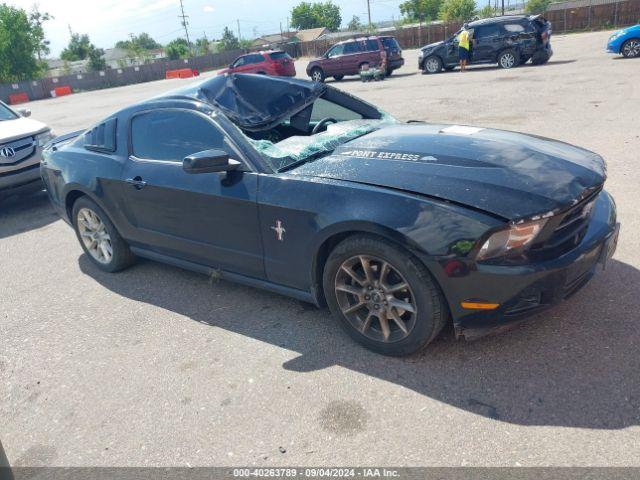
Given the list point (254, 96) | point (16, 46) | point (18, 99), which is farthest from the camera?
point (16, 46)

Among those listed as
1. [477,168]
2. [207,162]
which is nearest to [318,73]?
[207,162]

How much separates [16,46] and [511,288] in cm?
5681

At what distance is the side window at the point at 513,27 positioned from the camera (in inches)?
697

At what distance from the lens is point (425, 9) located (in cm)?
9375

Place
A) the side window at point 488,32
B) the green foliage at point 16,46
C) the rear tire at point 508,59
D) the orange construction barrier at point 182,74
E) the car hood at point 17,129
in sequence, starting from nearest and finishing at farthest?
the car hood at point 17,129 < the rear tire at point 508,59 < the side window at point 488,32 < the orange construction barrier at point 182,74 < the green foliage at point 16,46

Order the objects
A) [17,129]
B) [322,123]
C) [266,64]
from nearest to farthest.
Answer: [322,123] < [17,129] < [266,64]

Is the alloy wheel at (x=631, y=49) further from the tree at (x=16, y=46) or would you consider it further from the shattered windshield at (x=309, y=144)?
the tree at (x=16, y=46)

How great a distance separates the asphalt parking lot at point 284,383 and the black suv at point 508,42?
14741 millimetres

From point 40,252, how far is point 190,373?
135 inches

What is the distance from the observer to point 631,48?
Answer: 54.6ft

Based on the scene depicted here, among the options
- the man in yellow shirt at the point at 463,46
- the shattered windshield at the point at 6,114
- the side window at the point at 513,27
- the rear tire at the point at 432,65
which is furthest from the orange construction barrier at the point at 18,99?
the shattered windshield at the point at 6,114

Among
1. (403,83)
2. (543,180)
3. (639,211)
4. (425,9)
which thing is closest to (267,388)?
(543,180)

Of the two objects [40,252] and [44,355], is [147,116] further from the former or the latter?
[40,252]

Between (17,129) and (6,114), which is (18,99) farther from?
(17,129)
